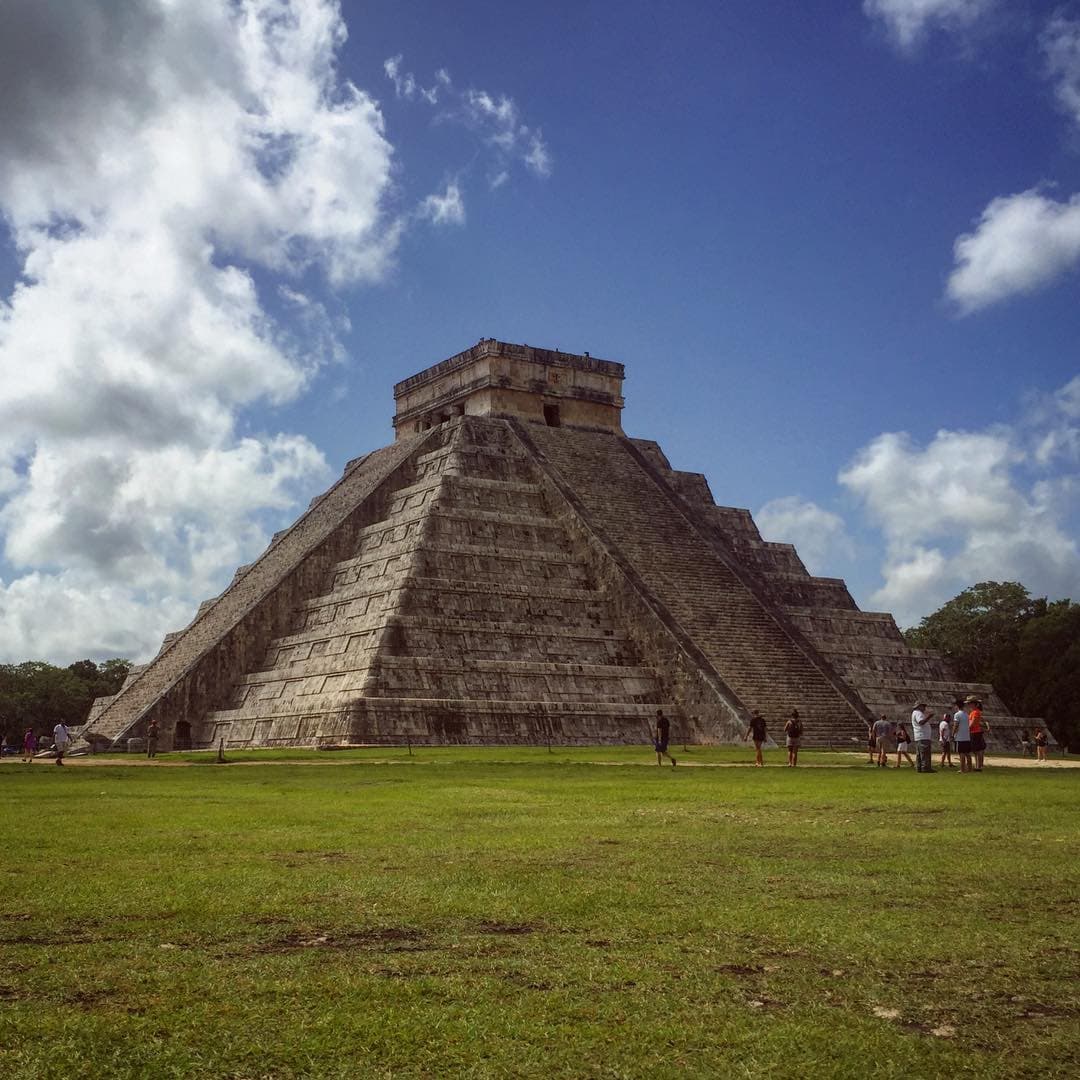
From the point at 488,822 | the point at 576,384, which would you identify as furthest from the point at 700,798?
the point at 576,384

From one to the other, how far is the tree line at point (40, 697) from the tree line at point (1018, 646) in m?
38.4

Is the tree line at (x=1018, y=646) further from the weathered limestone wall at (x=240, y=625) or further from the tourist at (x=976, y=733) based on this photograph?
the tourist at (x=976, y=733)

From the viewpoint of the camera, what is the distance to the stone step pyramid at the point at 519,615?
2828cm

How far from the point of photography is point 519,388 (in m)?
40.4

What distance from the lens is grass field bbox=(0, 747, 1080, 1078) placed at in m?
4.47

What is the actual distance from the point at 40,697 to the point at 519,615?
127 feet

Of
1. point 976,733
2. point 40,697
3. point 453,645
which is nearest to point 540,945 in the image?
point 976,733

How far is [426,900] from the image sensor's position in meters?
7.04

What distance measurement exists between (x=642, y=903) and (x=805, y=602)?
31617 millimetres

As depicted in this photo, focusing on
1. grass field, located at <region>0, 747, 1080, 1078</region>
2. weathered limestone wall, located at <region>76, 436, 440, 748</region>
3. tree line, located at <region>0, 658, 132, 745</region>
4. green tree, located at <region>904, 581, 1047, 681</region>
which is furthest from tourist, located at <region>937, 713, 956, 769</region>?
tree line, located at <region>0, 658, 132, 745</region>

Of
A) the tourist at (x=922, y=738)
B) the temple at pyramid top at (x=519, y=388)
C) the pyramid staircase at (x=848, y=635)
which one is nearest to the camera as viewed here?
the tourist at (x=922, y=738)

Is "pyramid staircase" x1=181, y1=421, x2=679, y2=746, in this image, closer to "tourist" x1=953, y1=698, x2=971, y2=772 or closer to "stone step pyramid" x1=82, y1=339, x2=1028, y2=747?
"stone step pyramid" x1=82, y1=339, x2=1028, y2=747

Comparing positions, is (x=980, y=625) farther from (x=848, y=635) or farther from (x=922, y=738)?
(x=922, y=738)

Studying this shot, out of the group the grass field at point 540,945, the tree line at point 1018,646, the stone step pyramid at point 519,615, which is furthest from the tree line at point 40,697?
the grass field at point 540,945
